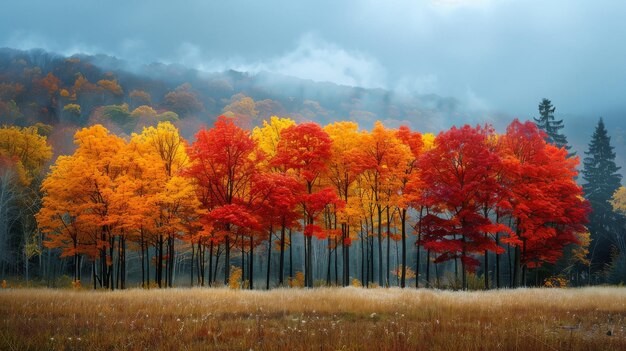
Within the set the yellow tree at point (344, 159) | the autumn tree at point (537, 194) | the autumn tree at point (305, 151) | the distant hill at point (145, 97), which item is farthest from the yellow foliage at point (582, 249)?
the distant hill at point (145, 97)

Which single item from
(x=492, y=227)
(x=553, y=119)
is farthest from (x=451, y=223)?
(x=553, y=119)

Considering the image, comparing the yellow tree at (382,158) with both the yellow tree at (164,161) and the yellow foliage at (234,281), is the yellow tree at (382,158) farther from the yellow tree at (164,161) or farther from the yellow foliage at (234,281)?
the yellow tree at (164,161)

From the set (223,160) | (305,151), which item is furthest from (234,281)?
(305,151)

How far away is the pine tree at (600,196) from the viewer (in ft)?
161

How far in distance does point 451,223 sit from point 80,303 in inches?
857

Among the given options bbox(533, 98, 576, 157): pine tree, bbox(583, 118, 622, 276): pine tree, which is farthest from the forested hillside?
bbox(533, 98, 576, 157): pine tree

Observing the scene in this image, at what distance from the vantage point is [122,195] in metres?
28.2

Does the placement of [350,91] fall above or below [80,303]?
above

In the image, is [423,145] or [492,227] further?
[423,145]

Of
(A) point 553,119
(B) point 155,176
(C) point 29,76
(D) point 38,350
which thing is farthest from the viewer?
(C) point 29,76

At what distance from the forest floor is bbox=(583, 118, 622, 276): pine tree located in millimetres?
38860

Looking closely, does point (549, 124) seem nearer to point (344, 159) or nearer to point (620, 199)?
point (620, 199)

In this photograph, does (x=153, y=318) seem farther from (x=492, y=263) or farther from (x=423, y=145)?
(x=492, y=263)

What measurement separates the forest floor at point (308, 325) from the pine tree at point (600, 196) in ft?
127
